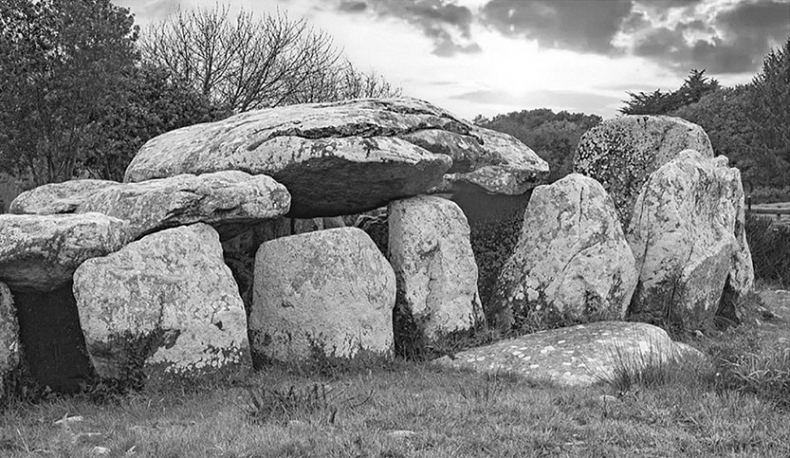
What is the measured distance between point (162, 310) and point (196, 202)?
1.29 meters

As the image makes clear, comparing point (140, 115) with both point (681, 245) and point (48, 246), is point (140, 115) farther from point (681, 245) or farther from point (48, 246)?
point (681, 245)

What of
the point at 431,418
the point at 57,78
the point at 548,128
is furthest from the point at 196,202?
the point at 548,128

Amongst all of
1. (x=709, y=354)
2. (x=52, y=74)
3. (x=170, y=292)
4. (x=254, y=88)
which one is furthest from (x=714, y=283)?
(x=254, y=88)

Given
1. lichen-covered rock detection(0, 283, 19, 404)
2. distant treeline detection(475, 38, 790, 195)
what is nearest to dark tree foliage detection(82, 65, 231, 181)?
lichen-covered rock detection(0, 283, 19, 404)

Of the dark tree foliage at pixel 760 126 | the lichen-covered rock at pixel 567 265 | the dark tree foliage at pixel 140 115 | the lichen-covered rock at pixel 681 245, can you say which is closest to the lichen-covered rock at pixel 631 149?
the lichen-covered rock at pixel 681 245

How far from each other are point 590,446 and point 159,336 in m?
4.16

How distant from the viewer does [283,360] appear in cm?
860

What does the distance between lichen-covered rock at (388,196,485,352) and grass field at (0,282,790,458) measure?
4.94 ft

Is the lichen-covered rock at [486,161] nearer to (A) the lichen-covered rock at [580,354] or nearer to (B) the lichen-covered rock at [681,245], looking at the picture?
(B) the lichen-covered rock at [681,245]

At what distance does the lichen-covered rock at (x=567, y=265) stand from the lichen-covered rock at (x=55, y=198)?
5.51 m

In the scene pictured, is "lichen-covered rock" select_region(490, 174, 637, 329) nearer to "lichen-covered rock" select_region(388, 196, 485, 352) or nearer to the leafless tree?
"lichen-covered rock" select_region(388, 196, 485, 352)

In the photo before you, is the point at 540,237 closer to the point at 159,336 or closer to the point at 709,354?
the point at 709,354

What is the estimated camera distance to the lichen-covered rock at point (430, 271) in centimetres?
951

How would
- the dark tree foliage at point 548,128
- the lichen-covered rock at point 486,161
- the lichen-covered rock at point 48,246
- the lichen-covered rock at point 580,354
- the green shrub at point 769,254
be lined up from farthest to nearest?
Result: the dark tree foliage at point 548,128
the green shrub at point 769,254
the lichen-covered rock at point 486,161
the lichen-covered rock at point 580,354
the lichen-covered rock at point 48,246
